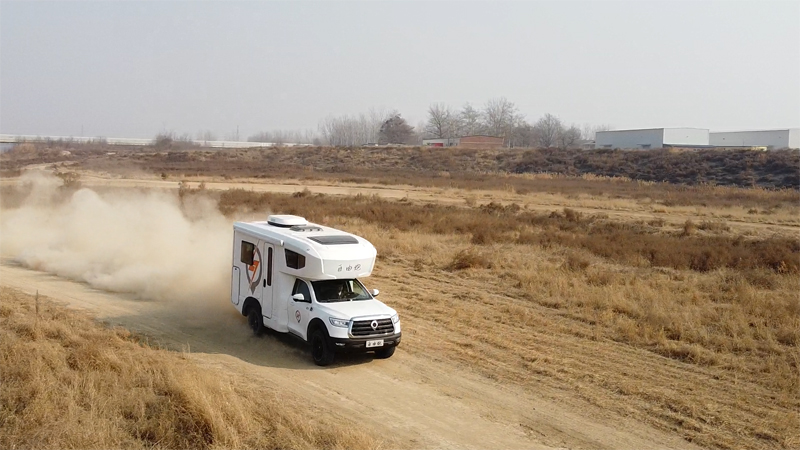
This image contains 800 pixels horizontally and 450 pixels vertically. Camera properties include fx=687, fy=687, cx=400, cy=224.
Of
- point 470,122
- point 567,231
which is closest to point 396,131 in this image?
point 470,122

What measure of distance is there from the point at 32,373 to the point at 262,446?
480 centimetres

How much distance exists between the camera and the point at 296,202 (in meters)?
43.8

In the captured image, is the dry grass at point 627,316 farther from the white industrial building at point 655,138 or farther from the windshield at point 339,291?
the white industrial building at point 655,138

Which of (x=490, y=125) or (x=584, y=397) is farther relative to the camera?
(x=490, y=125)

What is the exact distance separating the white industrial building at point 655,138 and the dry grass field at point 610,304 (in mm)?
62140

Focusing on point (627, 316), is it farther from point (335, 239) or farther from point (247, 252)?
point (247, 252)

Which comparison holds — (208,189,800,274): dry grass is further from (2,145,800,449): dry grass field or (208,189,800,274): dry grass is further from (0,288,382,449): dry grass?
(0,288,382,449): dry grass

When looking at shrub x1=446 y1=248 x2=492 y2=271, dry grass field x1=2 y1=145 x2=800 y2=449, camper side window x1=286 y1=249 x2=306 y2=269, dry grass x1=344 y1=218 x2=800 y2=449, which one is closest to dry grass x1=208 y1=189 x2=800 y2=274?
dry grass field x1=2 y1=145 x2=800 y2=449

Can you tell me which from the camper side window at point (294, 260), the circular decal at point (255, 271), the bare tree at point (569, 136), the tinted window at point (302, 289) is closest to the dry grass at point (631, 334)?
the tinted window at point (302, 289)

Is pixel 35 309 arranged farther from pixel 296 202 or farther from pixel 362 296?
pixel 296 202

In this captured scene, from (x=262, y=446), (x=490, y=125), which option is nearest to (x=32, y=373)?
(x=262, y=446)

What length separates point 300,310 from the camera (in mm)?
14406

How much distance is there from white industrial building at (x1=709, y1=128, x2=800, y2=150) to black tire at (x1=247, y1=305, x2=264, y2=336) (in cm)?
8922

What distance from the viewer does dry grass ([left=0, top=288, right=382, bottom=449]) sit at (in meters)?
9.51
